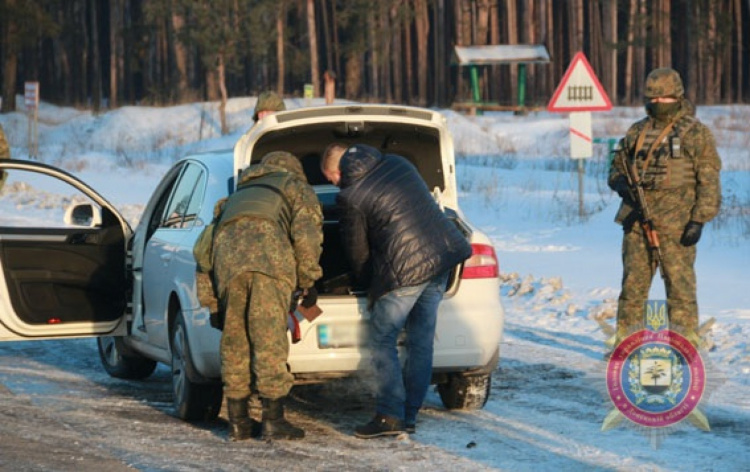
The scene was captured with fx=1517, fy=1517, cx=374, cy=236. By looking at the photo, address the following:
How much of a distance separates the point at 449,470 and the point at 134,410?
97.2 inches

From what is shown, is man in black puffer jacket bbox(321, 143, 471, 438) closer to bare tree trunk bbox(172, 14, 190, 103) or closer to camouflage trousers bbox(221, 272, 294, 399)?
camouflage trousers bbox(221, 272, 294, 399)

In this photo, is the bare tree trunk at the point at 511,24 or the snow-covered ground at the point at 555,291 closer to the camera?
the snow-covered ground at the point at 555,291

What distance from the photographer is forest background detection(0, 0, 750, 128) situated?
165 feet

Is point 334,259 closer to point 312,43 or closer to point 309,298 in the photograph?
point 309,298

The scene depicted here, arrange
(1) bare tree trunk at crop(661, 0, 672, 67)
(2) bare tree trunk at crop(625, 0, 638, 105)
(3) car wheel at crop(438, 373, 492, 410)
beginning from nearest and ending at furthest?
A: (3) car wheel at crop(438, 373, 492, 410) < (2) bare tree trunk at crop(625, 0, 638, 105) < (1) bare tree trunk at crop(661, 0, 672, 67)

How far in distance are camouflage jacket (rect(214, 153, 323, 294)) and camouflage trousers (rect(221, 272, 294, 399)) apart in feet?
0.24

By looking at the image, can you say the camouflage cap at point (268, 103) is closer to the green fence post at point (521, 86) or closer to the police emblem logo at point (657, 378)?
the police emblem logo at point (657, 378)

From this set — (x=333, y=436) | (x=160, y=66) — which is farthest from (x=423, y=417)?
(x=160, y=66)

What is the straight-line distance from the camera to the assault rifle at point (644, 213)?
392 inches

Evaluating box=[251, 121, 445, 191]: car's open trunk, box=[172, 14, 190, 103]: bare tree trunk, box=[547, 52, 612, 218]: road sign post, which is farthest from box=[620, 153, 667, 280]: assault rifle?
box=[172, 14, 190, 103]: bare tree trunk

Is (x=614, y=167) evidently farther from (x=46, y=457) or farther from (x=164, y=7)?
(x=164, y=7)

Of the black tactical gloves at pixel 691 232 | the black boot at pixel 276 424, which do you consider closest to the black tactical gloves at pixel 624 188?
the black tactical gloves at pixel 691 232

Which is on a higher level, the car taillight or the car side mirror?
the car side mirror

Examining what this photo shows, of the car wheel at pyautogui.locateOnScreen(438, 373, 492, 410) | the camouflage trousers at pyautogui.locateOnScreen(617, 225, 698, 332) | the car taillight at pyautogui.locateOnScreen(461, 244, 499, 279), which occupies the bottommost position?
the car wheel at pyautogui.locateOnScreen(438, 373, 492, 410)
